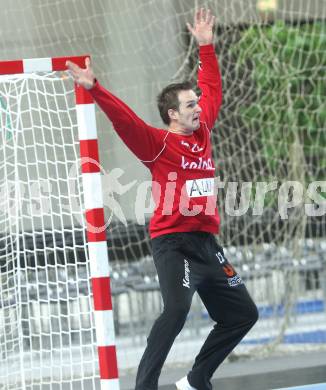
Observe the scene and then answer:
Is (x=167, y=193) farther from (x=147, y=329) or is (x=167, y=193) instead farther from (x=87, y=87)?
(x=147, y=329)

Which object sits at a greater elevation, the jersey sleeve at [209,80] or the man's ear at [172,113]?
the jersey sleeve at [209,80]

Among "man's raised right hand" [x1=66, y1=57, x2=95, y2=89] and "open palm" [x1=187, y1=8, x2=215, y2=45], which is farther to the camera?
"open palm" [x1=187, y1=8, x2=215, y2=45]

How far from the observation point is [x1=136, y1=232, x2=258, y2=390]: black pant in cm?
598

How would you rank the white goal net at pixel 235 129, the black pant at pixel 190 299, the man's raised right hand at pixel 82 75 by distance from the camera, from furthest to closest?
the white goal net at pixel 235 129
the black pant at pixel 190 299
the man's raised right hand at pixel 82 75

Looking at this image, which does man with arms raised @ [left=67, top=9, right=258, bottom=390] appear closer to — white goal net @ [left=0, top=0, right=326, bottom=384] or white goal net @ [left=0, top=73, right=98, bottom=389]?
white goal net @ [left=0, top=73, right=98, bottom=389]

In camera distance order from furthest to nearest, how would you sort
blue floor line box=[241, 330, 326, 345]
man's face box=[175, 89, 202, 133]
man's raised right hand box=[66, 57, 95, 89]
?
blue floor line box=[241, 330, 326, 345] < man's face box=[175, 89, 202, 133] < man's raised right hand box=[66, 57, 95, 89]

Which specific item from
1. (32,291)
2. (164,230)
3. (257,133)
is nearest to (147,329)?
(257,133)

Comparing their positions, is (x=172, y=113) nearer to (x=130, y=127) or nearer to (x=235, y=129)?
(x=130, y=127)

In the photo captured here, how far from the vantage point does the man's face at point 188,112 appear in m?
6.15

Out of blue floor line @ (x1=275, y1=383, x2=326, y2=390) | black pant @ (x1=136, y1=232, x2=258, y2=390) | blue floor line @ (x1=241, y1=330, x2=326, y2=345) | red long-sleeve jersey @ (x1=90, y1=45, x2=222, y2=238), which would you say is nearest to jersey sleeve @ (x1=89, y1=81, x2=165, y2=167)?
red long-sleeve jersey @ (x1=90, y1=45, x2=222, y2=238)

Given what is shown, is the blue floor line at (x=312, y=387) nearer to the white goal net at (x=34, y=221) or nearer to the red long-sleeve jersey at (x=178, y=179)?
the white goal net at (x=34, y=221)

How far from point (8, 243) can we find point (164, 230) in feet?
5.63

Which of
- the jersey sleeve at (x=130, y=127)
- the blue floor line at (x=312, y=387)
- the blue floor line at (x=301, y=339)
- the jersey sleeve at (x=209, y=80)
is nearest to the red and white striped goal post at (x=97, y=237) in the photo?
the jersey sleeve at (x=130, y=127)

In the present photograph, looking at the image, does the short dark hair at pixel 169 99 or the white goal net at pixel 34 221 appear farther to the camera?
the white goal net at pixel 34 221
